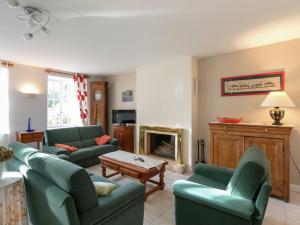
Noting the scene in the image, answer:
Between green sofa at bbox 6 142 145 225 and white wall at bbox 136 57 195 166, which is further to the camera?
white wall at bbox 136 57 195 166

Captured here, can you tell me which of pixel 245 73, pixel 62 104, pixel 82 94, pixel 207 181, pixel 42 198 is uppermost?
pixel 245 73

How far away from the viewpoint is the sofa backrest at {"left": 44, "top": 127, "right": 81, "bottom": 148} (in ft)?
12.6

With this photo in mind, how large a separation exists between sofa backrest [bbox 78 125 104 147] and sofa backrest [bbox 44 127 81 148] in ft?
0.33

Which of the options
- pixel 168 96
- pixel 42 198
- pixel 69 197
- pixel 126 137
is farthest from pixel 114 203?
pixel 126 137

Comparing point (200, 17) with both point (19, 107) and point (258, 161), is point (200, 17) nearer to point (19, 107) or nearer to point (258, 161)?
point (258, 161)

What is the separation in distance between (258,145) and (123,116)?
3589 mm

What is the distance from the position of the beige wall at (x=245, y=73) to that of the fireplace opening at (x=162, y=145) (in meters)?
0.83

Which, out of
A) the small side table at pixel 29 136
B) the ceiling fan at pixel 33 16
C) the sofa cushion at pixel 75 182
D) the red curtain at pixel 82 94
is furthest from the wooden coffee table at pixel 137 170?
the red curtain at pixel 82 94

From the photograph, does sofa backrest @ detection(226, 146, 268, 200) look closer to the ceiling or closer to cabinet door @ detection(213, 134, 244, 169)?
cabinet door @ detection(213, 134, 244, 169)

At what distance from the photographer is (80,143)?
165 inches

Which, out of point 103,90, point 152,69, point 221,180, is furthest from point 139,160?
point 103,90

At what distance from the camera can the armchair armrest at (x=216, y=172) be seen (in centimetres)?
217

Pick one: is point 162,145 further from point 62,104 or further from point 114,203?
point 62,104

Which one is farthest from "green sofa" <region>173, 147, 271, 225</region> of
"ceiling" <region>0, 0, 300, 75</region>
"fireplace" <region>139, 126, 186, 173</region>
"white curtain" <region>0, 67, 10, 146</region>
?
"white curtain" <region>0, 67, 10, 146</region>
